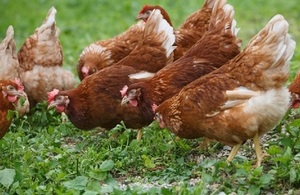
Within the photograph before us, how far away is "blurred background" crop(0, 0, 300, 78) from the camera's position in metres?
13.9

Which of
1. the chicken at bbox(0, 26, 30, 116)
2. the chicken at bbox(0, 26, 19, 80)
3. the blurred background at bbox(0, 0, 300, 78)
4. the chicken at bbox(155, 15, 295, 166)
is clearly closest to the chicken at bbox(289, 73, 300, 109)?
the chicken at bbox(155, 15, 295, 166)

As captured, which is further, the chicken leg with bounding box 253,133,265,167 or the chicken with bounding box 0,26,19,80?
the chicken with bounding box 0,26,19,80

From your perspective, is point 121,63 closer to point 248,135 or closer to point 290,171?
point 248,135

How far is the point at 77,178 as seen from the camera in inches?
250

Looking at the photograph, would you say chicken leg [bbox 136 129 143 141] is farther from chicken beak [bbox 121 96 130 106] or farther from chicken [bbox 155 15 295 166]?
chicken [bbox 155 15 295 166]

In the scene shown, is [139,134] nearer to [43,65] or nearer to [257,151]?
[257,151]

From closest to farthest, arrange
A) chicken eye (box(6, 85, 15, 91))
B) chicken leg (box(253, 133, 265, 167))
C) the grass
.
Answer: the grass → chicken leg (box(253, 133, 265, 167)) → chicken eye (box(6, 85, 15, 91))

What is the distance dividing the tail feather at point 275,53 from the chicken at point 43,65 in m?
3.42

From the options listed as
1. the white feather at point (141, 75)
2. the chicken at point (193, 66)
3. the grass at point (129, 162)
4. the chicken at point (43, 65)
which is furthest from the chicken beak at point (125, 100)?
the chicken at point (43, 65)

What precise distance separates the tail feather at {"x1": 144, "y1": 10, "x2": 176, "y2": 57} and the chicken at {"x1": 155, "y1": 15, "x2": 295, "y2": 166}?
133 centimetres

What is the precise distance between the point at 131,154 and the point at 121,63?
1246mm

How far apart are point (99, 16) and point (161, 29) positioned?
7846mm

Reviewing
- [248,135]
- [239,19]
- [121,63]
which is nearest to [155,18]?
[121,63]

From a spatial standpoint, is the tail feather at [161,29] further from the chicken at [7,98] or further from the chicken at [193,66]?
the chicken at [7,98]
